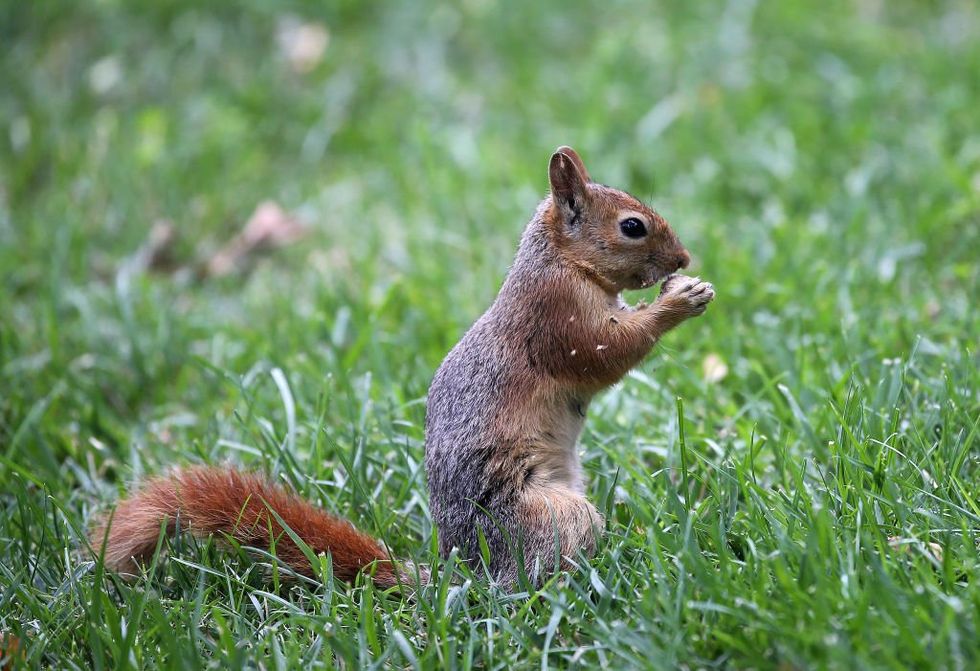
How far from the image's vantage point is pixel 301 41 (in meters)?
6.10

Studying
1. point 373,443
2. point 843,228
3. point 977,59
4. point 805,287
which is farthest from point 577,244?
point 977,59

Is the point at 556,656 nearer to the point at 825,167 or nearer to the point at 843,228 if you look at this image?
the point at 843,228

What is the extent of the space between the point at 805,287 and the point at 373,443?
5.44 ft

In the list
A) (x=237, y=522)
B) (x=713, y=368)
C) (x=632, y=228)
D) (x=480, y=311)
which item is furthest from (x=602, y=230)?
(x=480, y=311)

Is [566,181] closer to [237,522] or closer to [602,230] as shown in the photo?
[602,230]

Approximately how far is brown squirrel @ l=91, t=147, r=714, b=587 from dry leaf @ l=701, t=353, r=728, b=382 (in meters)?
0.69

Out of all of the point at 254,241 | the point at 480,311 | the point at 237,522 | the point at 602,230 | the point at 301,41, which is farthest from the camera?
the point at 301,41

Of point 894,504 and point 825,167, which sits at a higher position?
point 825,167

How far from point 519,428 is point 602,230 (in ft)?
1.83

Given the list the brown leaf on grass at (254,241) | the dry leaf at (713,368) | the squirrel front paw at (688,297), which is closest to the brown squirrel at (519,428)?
the squirrel front paw at (688,297)

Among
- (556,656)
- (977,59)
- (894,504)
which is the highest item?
(977,59)

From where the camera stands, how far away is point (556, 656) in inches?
80.9

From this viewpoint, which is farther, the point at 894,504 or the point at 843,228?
the point at 843,228

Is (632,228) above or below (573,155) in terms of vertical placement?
below
